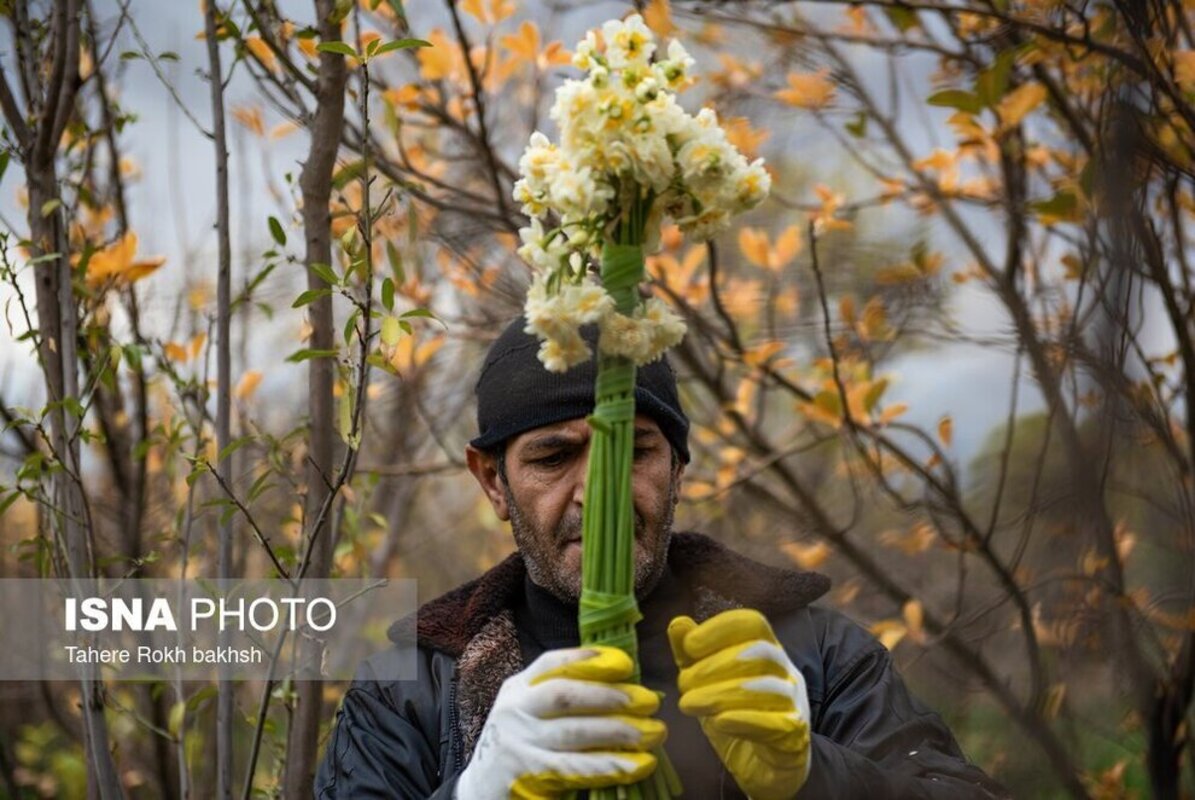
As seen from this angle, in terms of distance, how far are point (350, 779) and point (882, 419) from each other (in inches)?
59.7

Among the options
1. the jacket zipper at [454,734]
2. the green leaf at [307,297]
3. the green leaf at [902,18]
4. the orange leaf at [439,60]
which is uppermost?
the orange leaf at [439,60]

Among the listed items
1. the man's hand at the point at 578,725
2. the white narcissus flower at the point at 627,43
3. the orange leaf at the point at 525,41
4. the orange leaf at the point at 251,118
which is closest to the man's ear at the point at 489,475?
the man's hand at the point at 578,725

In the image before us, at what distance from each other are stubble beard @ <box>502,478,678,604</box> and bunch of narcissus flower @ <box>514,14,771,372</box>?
0.47 m

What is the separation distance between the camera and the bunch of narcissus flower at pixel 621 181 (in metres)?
1.16

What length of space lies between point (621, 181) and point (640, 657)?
688 millimetres

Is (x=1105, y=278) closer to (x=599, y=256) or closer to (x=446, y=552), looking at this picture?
(x=599, y=256)

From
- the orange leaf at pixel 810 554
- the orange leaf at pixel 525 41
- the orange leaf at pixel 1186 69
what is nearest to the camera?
the orange leaf at pixel 1186 69

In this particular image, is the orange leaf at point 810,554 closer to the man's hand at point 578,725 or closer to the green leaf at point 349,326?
the green leaf at point 349,326

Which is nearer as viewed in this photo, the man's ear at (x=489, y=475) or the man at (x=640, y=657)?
the man at (x=640, y=657)

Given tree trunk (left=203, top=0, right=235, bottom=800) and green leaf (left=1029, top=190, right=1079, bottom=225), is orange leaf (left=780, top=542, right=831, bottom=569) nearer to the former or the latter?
green leaf (left=1029, top=190, right=1079, bottom=225)

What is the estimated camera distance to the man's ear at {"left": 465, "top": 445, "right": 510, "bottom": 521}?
71.4 inches

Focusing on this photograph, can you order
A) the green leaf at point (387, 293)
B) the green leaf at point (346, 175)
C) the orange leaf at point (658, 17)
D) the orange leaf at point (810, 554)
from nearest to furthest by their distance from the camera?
the green leaf at point (387, 293), the green leaf at point (346, 175), the orange leaf at point (658, 17), the orange leaf at point (810, 554)

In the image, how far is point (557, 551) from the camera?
169 cm

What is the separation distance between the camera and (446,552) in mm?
5398
